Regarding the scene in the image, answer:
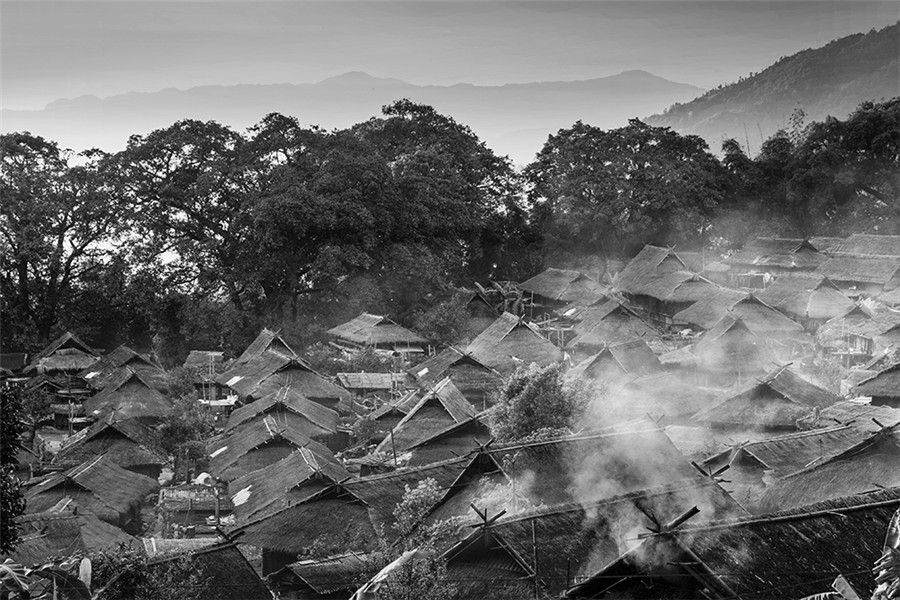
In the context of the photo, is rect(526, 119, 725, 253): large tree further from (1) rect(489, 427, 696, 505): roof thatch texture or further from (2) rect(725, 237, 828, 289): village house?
(1) rect(489, 427, 696, 505): roof thatch texture

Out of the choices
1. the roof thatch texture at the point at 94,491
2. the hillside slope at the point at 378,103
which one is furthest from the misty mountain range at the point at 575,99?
the roof thatch texture at the point at 94,491

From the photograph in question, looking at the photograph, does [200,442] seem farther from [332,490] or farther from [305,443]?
[332,490]

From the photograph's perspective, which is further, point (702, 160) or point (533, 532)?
point (702, 160)

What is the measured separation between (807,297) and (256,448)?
17542mm

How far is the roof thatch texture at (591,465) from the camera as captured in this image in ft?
43.3

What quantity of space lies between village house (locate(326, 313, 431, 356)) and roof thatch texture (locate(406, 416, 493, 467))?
9.19 m

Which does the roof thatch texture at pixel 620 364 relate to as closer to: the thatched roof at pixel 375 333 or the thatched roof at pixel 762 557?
the thatched roof at pixel 375 333

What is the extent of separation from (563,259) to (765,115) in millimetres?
30007

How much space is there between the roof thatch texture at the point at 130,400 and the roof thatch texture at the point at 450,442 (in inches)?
276

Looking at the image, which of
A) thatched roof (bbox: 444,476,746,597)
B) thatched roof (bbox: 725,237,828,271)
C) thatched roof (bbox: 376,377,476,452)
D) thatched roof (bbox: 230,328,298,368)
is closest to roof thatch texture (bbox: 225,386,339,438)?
thatched roof (bbox: 376,377,476,452)

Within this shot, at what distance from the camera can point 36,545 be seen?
43.7 feet

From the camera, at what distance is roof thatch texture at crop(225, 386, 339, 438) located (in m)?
19.8

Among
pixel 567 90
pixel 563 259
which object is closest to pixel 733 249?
pixel 563 259

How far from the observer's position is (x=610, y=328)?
26375 mm
